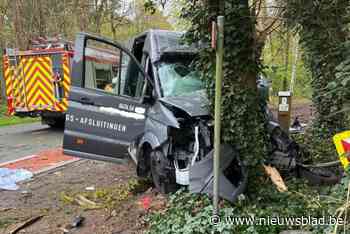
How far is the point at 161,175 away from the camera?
4.82m

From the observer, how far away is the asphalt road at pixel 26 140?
28.0 feet

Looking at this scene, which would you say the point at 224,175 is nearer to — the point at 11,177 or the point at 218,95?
the point at 218,95

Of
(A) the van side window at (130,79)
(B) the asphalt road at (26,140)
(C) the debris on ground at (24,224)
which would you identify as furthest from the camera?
(B) the asphalt road at (26,140)

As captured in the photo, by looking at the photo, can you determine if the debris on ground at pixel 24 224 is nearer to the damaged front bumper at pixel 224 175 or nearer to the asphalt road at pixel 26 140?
the damaged front bumper at pixel 224 175

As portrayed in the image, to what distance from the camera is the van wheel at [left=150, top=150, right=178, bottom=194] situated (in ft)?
15.7

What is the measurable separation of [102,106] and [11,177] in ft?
7.62

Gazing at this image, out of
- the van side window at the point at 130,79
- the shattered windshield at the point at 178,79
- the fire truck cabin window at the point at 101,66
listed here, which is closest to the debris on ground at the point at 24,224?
the fire truck cabin window at the point at 101,66

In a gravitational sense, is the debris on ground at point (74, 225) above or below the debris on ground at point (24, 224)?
above

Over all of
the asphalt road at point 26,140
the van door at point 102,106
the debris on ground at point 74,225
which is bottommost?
the asphalt road at point 26,140

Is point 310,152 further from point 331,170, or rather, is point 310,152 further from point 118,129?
point 118,129

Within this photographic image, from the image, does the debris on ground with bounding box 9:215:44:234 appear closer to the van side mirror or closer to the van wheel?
the van wheel

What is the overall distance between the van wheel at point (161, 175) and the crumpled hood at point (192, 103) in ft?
2.23

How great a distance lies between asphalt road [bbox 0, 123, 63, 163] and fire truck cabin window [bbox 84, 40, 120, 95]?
3266 millimetres

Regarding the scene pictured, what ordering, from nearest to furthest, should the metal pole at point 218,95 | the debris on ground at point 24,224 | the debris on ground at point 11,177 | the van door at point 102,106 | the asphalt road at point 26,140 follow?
1. the metal pole at point 218,95
2. the debris on ground at point 24,224
3. the van door at point 102,106
4. the debris on ground at point 11,177
5. the asphalt road at point 26,140
